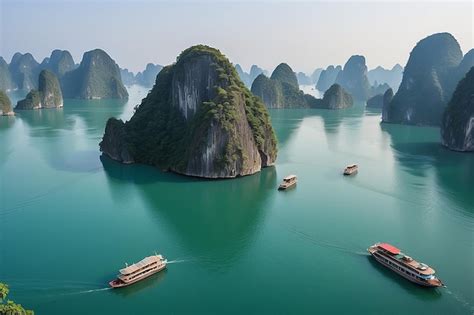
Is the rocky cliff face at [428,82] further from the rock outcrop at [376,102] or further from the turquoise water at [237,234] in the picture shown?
the turquoise water at [237,234]

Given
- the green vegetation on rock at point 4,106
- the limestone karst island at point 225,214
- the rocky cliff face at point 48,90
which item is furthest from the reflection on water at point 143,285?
the rocky cliff face at point 48,90

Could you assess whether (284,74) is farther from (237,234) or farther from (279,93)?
(237,234)

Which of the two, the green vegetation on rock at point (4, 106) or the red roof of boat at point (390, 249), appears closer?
the red roof of boat at point (390, 249)

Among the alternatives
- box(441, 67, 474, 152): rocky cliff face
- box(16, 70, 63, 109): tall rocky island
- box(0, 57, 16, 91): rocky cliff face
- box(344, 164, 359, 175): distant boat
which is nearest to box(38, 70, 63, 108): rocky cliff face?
box(16, 70, 63, 109): tall rocky island

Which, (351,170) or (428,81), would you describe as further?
(428,81)

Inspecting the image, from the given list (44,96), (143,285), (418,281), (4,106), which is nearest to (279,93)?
(44,96)

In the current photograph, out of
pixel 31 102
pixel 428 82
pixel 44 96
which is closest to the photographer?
pixel 428 82

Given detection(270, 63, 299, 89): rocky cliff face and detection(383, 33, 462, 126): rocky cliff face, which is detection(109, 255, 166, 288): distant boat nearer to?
detection(383, 33, 462, 126): rocky cliff face
